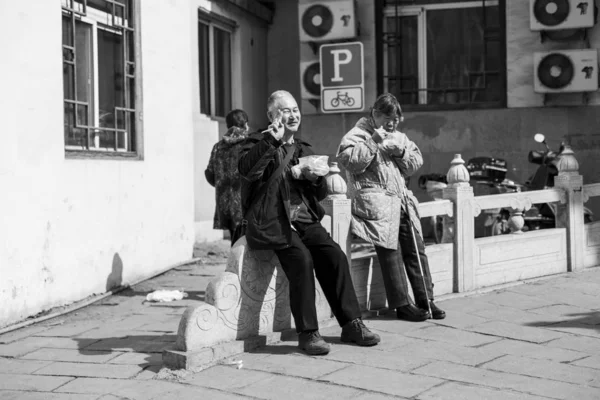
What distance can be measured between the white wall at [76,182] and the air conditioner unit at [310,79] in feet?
8.96

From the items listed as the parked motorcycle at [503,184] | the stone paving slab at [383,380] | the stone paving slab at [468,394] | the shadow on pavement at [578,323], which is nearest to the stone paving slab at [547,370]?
the stone paving slab at [468,394]

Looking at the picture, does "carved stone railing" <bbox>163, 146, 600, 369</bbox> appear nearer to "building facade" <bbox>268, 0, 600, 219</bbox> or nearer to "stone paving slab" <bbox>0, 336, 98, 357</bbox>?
"stone paving slab" <bbox>0, 336, 98, 357</bbox>

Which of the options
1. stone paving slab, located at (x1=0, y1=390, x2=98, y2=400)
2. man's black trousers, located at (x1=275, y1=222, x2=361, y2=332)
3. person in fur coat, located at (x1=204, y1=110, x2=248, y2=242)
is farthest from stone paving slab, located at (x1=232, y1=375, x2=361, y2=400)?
person in fur coat, located at (x1=204, y1=110, x2=248, y2=242)

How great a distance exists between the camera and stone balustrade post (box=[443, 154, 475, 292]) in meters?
8.16

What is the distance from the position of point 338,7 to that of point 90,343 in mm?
7303

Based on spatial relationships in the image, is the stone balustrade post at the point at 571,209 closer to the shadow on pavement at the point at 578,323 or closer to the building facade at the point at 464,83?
the shadow on pavement at the point at 578,323

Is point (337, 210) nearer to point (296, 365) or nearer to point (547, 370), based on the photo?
point (296, 365)

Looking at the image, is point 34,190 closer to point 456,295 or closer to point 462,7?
point 456,295

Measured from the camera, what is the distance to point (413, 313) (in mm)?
6984

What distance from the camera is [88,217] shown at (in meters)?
8.43

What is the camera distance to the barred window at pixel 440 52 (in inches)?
505

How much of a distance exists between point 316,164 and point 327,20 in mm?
6942

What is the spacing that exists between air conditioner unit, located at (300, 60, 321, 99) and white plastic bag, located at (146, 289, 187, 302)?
512 cm

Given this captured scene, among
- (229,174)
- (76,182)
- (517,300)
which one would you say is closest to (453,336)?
(517,300)
